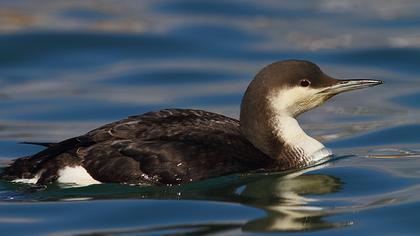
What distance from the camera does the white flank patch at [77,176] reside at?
10.2 metres

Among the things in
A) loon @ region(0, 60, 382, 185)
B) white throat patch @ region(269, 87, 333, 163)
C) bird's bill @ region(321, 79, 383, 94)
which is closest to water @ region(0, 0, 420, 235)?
loon @ region(0, 60, 382, 185)

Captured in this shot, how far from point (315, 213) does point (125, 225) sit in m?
1.33

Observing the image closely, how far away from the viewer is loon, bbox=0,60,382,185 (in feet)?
33.1

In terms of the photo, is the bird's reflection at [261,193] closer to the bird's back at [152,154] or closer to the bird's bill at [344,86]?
the bird's back at [152,154]

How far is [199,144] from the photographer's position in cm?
1020

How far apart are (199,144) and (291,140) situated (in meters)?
0.87

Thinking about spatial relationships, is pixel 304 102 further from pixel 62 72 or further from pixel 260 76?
pixel 62 72

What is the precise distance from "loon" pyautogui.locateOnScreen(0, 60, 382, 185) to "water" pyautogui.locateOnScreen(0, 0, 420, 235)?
117mm

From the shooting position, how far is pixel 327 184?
420 inches

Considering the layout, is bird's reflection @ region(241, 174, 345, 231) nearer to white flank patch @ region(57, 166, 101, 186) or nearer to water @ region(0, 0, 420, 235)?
water @ region(0, 0, 420, 235)

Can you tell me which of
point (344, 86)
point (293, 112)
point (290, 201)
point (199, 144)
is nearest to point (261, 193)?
point (290, 201)

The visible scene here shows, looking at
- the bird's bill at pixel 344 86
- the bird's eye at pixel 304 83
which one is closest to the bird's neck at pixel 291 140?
the bird's eye at pixel 304 83

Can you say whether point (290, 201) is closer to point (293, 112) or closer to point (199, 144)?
point (199, 144)

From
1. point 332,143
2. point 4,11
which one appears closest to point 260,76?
point 332,143
